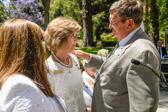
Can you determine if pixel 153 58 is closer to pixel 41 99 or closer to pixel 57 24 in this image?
pixel 41 99

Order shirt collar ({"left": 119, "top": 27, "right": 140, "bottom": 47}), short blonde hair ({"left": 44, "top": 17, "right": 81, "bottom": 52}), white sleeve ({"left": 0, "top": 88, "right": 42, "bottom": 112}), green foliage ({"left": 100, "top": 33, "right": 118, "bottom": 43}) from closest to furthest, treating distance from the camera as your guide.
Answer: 1. white sleeve ({"left": 0, "top": 88, "right": 42, "bottom": 112})
2. shirt collar ({"left": 119, "top": 27, "right": 140, "bottom": 47})
3. short blonde hair ({"left": 44, "top": 17, "right": 81, "bottom": 52})
4. green foliage ({"left": 100, "top": 33, "right": 118, "bottom": 43})

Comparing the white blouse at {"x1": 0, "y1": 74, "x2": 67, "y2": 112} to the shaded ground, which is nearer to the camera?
the white blouse at {"x1": 0, "y1": 74, "x2": 67, "y2": 112}

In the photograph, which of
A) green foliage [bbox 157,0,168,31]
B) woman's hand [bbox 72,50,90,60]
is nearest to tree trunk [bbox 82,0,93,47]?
green foliage [bbox 157,0,168,31]

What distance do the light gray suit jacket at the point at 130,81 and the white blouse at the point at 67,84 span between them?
9.4 inches

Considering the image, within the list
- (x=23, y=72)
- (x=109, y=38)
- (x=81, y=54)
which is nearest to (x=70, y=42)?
(x=81, y=54)

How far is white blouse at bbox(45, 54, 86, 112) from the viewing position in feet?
6.69

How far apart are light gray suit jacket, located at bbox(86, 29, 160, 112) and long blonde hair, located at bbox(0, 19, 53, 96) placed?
658mm

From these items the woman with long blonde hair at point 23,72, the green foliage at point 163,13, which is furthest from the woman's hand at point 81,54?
the green foliage at point 163,13

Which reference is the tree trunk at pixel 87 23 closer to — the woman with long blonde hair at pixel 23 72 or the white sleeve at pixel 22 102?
the woman with long blonde hair at pixel 23 72

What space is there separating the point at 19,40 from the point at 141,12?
3.73 feet

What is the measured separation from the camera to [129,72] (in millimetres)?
1554

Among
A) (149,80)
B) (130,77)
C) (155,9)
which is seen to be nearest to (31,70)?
(130,77)

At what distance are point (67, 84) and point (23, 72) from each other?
0.86m

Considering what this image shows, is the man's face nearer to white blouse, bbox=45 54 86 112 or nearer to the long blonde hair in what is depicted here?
white blouse, bbox=45 54 86 112
